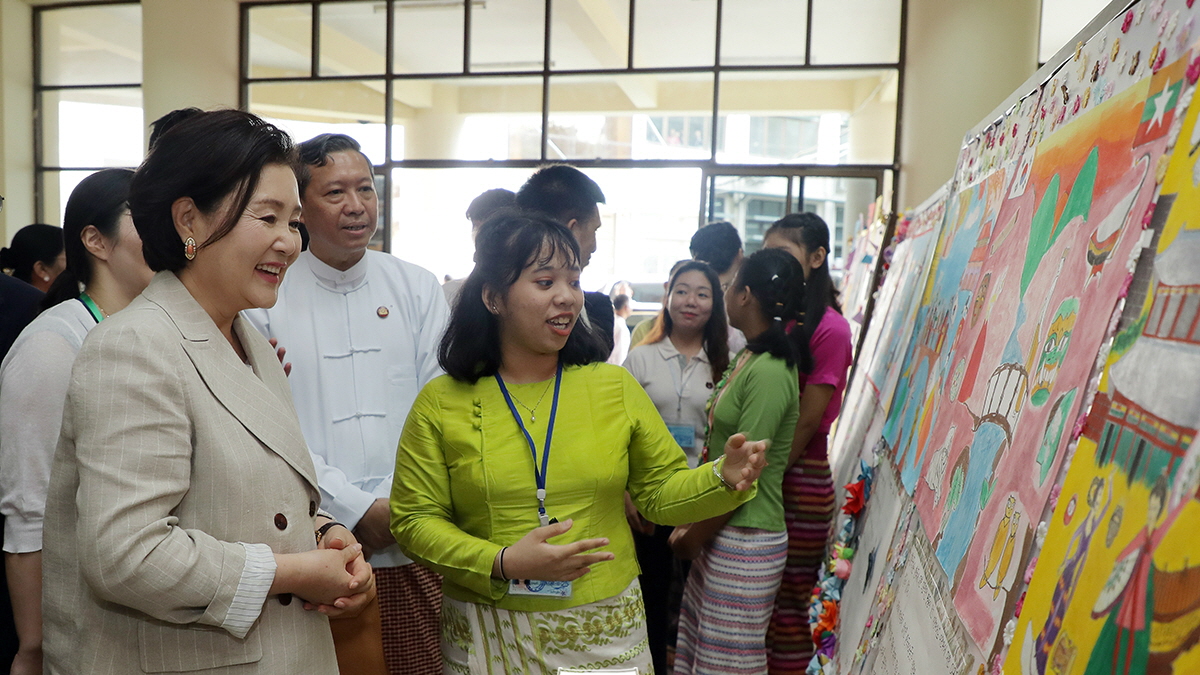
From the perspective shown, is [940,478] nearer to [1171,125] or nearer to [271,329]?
[1171,125]

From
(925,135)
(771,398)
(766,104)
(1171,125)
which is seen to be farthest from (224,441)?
(766,104)

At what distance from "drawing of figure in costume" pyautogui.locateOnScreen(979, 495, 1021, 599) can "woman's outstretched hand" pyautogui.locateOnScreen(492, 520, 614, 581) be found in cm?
69

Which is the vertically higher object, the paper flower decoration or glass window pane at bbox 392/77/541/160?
glass window pane at bbox 392/77/541/160

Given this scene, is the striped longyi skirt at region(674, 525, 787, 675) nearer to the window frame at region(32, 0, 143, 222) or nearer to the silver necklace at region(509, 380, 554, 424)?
the silver necklace at region(509, 380, 554, 424)

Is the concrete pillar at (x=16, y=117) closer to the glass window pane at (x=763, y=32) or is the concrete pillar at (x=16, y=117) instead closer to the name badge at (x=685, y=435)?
the glass window pane at (x=763, y=32)

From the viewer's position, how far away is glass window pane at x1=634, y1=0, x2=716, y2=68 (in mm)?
7008

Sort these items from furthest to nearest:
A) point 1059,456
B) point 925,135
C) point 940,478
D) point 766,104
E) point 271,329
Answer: point 766,104 < point 925,135 < point 271,329 < point 940,478 < point 1059,456

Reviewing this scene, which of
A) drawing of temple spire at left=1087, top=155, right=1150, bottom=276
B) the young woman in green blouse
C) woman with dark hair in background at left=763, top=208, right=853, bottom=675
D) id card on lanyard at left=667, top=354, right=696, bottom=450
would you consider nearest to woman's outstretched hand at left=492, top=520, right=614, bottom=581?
the young woman in green blouse

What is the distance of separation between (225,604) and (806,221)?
107 inches

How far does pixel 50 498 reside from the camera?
119 cm

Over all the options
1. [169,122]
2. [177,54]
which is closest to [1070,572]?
[169,122]

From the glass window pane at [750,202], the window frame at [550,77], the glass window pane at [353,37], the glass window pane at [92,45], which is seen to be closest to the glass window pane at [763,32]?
the window frame at [550,77]

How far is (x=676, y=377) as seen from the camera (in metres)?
3.08

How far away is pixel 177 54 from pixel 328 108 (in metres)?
1.28
